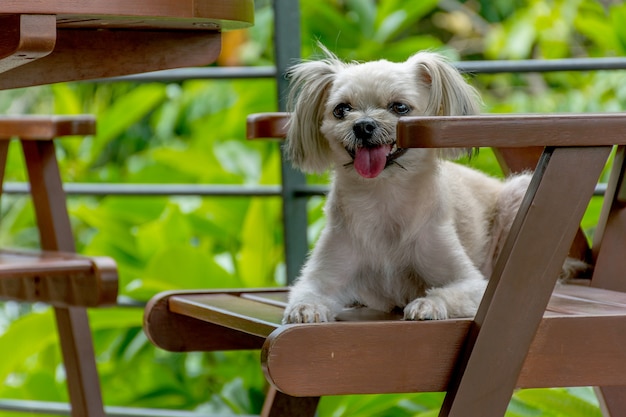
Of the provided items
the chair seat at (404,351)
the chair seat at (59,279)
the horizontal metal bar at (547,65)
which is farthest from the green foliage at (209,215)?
the chair seat at (59,279)

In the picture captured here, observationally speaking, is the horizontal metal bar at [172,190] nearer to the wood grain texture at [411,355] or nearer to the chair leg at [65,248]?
the chair leg at [65,248]

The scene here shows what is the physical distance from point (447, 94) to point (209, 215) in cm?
157

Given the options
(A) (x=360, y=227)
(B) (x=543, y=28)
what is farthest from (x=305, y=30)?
(A) (x=360, y=227)

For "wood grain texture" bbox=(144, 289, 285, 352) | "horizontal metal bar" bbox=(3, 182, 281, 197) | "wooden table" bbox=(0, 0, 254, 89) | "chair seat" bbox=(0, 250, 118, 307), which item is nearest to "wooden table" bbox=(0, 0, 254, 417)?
"wooden table" bbox=(0, 0, 254, 89)

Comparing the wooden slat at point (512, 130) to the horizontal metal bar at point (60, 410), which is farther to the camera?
the horizontal metal bar at point (60, 410)

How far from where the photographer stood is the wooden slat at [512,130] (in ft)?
3.77

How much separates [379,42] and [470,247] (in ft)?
6.71

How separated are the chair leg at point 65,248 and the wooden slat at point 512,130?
0.93 metres

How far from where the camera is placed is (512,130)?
1183mm

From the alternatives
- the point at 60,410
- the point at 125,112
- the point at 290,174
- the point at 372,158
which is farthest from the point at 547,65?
the point at 125,112

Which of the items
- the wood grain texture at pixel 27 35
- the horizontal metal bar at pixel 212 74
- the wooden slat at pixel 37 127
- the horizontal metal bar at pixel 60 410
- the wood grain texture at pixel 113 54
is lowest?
the horizontal metal bar at pixel 60 410

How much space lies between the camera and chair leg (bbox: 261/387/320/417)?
66.7 inches

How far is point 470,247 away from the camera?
1599mm

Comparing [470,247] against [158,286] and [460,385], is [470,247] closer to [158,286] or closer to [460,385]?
[460,385]
